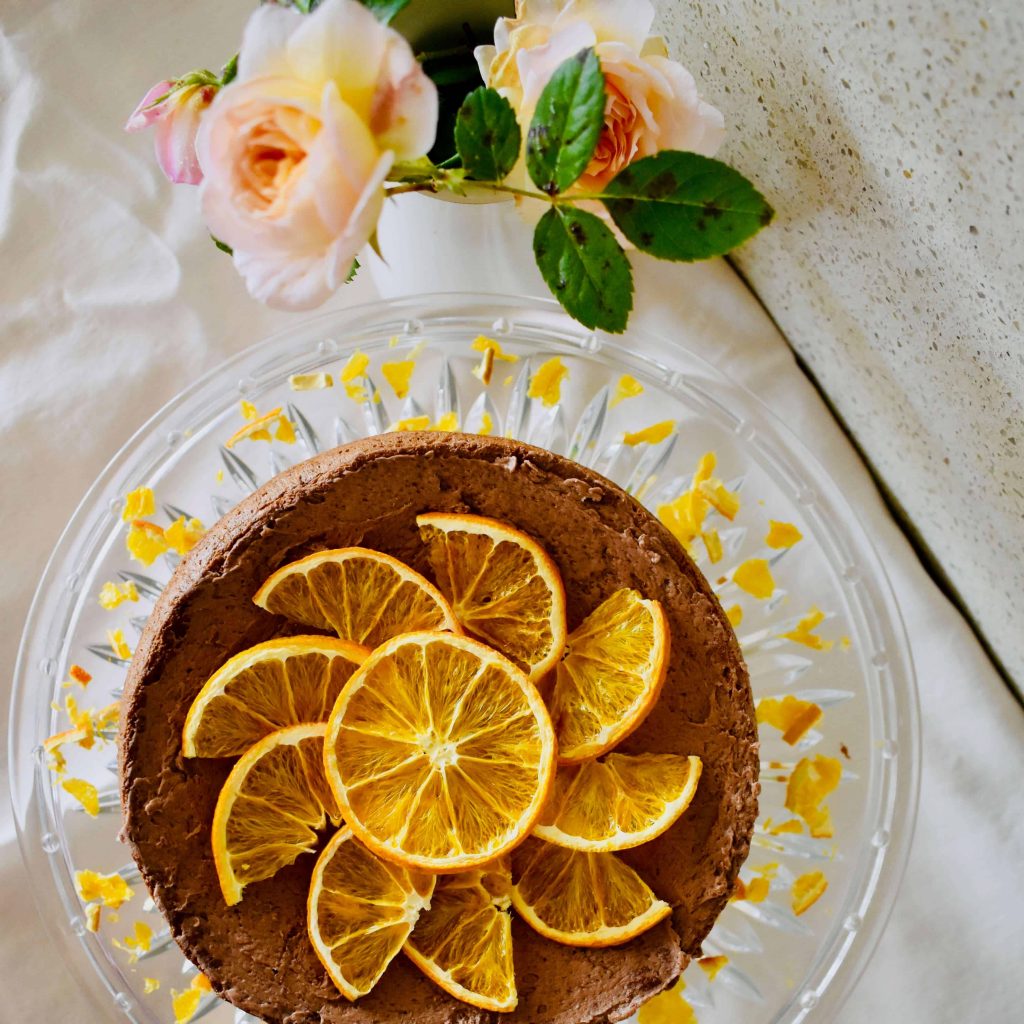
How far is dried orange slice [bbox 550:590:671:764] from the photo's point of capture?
1.19 meters

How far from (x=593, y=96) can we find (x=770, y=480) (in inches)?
26.5

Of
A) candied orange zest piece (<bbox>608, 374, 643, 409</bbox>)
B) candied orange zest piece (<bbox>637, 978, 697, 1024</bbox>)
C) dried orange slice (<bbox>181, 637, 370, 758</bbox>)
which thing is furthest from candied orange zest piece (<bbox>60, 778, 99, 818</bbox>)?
candied orange zest piece (<bbox>608, 374, 643, 409</bbox>)

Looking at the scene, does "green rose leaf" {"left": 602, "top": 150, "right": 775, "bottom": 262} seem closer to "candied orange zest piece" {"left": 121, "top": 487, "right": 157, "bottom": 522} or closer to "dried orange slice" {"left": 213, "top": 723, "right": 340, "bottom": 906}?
"dried orange slice" {"left": 213, "top": 723, "right": 340, "bottom": 906}

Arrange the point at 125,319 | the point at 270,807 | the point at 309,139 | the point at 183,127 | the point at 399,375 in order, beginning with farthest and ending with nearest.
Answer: the point at 125,319 < the point at 399,375 < the point at 270,807 < the point at 183,127 < the point at 309,139

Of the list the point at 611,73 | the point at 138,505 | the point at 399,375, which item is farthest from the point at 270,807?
the point at 611,73

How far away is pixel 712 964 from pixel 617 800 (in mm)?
323

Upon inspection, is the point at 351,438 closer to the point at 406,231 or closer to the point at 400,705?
the point at 406,231

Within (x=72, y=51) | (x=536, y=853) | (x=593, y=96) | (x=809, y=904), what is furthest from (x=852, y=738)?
(x=72, y=51)

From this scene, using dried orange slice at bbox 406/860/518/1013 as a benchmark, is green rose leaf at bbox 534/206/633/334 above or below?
above

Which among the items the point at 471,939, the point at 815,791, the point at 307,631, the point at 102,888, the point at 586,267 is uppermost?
the point at 586,267

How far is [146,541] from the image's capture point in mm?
1422

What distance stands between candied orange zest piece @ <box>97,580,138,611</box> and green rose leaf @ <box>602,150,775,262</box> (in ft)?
2.64

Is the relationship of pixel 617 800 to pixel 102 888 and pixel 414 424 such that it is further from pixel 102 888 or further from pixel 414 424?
pixel 102 888

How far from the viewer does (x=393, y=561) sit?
3.96 ft
